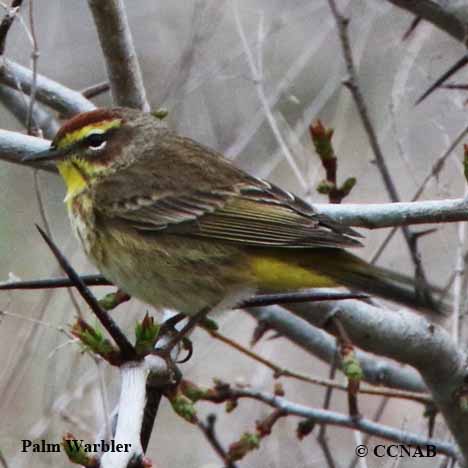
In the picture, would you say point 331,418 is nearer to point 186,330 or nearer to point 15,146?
point 186,330

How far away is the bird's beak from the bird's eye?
192 millimetres

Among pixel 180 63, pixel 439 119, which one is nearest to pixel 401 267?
pixel 439 119

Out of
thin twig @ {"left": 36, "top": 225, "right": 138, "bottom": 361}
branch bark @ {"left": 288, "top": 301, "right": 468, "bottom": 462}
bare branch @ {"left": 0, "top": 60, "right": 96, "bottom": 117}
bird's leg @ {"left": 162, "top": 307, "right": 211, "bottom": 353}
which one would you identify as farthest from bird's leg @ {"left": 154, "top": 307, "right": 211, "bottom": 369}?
bare branch @ {"left": 0, "top": 60, "right": 96, "bottom": 117}

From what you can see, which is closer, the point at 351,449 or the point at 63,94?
the point at 63,94

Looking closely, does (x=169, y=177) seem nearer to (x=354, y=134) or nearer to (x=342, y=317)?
(x=342, y=317)

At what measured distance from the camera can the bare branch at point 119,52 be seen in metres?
3.89

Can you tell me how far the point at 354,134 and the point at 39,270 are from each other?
2757 mm

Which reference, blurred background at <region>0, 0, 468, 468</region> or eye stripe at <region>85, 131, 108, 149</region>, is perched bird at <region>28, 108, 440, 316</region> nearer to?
eye stripe at <region>85, 131, 108, 149</region>

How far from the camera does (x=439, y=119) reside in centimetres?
539

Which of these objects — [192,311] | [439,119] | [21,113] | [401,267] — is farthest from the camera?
[401,267]

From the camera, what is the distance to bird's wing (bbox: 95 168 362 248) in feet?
13.0

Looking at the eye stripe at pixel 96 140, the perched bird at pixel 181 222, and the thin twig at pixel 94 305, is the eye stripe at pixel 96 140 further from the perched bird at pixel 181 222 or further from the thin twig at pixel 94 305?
the thin twig at pixel 94 305

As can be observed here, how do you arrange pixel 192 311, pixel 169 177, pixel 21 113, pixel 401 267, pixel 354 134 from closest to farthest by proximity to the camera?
pixel 192 311, pixel 169 177, pixel 21 113, pixel 401 267, pixel 354 134

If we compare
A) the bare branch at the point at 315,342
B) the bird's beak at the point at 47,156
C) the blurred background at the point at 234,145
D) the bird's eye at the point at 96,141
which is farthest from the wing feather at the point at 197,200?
the blurred background at the point at 234,145
